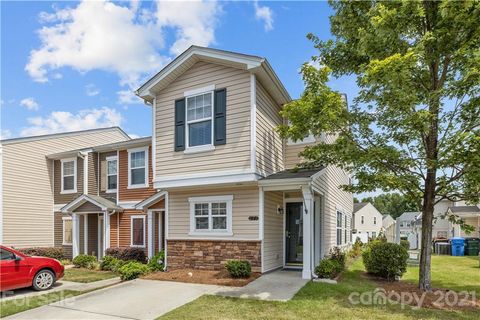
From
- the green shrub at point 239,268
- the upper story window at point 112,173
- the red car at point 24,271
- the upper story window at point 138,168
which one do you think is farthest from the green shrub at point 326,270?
the upper story window at point 112,173

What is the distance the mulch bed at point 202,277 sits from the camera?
10.2 meters

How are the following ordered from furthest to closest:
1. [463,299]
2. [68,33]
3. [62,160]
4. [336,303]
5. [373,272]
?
[62,160] → [68,33] → [373,272] → [463,299] → [336,303]

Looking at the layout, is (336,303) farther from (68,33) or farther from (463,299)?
(68,33)

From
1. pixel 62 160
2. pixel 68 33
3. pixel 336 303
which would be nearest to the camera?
pixel 336 303

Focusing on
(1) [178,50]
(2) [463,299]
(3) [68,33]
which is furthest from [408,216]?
(3) [68,33]

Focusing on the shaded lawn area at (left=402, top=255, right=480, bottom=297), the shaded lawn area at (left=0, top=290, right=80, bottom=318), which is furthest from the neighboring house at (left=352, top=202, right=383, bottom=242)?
the shaded lawn area at (left=0, top=290, right=80, bottom=318)

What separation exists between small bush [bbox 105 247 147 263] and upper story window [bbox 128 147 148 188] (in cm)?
297

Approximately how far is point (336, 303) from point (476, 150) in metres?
4.84

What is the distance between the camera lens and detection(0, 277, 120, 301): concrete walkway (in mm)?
9596

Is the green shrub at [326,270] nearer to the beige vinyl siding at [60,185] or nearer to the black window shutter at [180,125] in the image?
the black window shutter at [180,125]

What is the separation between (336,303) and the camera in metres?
7.90

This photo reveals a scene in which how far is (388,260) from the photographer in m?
11.0

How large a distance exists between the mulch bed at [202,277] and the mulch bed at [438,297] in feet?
13.0

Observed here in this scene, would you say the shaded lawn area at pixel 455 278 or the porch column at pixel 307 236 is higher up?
the porch column at pixel 307 236
